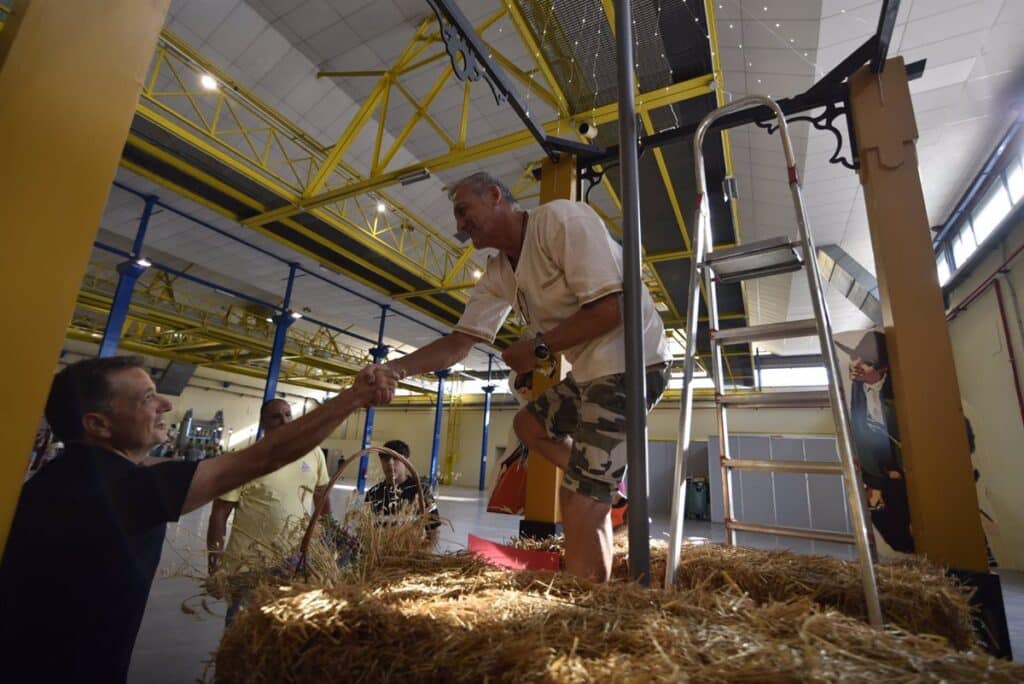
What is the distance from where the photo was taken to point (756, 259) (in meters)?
2.12

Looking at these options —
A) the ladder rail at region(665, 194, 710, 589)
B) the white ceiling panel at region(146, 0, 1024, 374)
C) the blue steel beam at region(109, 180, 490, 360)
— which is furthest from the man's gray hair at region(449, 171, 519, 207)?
the blue steel beam at region(109, 180, 490, 360)

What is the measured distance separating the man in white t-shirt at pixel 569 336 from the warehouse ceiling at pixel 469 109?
3067 millimetres

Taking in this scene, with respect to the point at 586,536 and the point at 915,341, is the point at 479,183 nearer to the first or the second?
the point at 586,536

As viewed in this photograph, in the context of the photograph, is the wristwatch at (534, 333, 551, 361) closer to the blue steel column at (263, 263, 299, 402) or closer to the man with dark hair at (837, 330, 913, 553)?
the man with dark hair at (837, 330, 913, 553)

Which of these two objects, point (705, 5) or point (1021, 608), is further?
point (1021, 608)

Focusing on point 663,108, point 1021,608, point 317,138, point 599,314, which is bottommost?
point 1021,608

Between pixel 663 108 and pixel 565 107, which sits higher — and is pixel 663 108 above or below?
above

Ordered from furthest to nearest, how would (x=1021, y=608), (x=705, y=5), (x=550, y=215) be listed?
(x=1021, y=608), (x=705, y=5), (x=550, y=215)

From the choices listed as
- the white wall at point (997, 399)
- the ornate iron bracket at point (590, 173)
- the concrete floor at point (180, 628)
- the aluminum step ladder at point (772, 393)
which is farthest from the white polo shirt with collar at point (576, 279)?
the white wall at point (997, 399)

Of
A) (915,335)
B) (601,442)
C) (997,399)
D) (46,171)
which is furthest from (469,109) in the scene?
(997,399)

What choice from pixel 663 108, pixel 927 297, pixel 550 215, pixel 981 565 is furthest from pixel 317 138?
pixel 981 565

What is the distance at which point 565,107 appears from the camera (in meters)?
4.71

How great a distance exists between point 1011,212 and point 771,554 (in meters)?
7.03

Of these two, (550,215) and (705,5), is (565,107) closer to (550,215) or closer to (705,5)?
(705,5)
